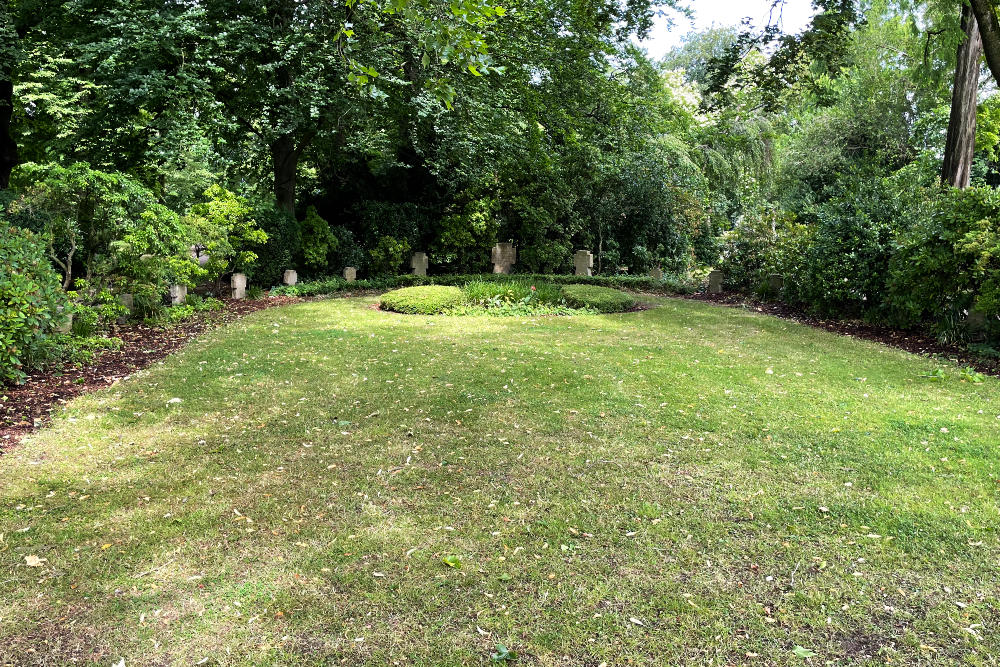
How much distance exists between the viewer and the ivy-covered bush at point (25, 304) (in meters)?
4.61

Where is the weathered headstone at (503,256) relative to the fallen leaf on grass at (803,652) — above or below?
above

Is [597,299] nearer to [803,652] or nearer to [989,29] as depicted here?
[989,29]

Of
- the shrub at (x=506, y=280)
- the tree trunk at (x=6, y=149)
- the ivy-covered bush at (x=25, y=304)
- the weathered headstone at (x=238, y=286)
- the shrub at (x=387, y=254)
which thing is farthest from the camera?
the shrub at (x=387, y=254)

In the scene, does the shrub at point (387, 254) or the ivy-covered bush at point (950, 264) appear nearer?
the ivy-covered bush at point (950, 264)

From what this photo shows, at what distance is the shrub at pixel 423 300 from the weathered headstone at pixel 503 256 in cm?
488

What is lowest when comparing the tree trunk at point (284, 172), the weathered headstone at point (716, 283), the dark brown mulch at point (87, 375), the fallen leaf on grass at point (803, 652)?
the fallen leaf on grass at point (803, 652)

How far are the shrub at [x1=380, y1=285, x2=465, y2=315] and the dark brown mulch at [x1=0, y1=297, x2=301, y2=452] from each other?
274cm

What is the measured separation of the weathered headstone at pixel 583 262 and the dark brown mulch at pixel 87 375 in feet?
31.3

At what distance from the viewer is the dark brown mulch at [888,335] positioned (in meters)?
6.61

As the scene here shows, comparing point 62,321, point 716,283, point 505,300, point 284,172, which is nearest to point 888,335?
point 716,283

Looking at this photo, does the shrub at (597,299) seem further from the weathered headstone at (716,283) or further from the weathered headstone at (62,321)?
the weathered headstone at (62,321)

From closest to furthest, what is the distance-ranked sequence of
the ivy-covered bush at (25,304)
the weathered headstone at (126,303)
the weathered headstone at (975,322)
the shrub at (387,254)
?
the ivy-covered bush at (25,304) < the weathered headstone at (975,322) < the weathered headstone at (126,303) < the shrub at (387,254)

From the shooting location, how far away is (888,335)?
8.14 m

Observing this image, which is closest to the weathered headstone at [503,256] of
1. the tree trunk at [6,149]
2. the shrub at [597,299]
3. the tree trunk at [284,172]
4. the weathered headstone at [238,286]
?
the shrub at [597,299]
